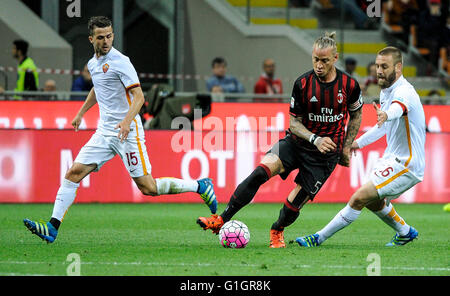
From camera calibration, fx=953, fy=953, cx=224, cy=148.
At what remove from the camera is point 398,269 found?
280 inches

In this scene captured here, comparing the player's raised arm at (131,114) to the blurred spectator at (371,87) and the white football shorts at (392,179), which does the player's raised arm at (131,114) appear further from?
the blurred spectator at (371,87)

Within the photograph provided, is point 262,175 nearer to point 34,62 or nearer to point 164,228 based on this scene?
point 164,228

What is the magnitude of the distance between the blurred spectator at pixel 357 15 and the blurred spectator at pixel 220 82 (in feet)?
17.3

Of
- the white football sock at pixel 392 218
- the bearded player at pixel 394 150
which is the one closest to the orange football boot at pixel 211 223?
the bearded player at pixel 394 150

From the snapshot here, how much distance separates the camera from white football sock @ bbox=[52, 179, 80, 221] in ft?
28.6

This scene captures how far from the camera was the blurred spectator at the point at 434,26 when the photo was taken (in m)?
20.8

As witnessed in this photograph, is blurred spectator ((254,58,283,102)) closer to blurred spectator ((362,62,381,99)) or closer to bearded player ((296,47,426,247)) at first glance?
blurred spectator ((362,62,381,99))

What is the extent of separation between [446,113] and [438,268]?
31.1 feet

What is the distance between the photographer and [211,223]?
8547 millimetres

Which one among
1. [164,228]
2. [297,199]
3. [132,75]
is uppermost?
[132,75]

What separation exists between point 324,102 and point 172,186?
186 cm

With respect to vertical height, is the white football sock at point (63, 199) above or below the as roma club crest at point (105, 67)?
below
